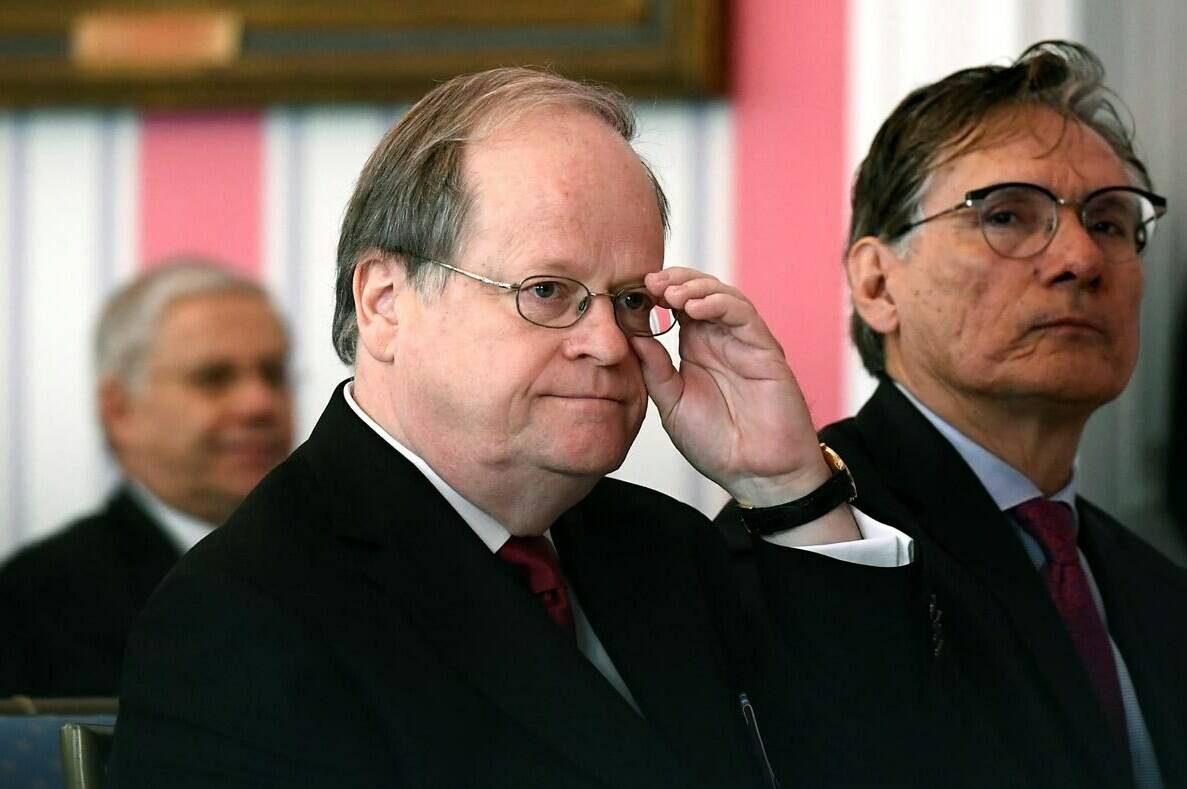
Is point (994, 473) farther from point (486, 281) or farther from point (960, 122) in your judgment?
point (486, 281)

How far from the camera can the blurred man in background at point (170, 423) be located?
301 cm

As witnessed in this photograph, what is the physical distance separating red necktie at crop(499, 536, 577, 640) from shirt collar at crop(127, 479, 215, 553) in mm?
1439

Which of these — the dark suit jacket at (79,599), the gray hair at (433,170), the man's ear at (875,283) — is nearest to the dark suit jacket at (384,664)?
the gray hair at (433,170)

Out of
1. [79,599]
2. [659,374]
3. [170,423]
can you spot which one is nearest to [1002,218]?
[659,374]

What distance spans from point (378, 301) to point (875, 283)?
0.83 m

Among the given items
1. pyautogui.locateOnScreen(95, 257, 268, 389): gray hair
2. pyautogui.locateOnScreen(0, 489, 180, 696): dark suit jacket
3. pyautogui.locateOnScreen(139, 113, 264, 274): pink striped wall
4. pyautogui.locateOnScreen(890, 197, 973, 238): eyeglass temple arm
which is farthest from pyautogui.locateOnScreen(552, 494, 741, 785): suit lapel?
pyautogui.locateOnScreen(139, 113, 264, 274): pink striped wall

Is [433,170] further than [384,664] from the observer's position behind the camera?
Yes

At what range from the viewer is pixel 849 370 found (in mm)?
3285

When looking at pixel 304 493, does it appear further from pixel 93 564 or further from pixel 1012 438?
pixel 93 564

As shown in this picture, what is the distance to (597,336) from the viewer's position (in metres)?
1.75

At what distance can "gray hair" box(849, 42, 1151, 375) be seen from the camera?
2.33m

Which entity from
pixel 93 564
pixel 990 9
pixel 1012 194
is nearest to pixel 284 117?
pixel 93 564

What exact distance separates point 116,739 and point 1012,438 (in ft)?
4.01

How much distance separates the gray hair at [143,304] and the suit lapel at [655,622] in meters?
1.68
